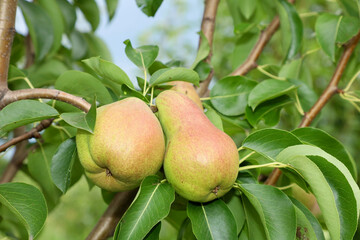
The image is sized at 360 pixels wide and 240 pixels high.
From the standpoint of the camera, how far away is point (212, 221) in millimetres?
656

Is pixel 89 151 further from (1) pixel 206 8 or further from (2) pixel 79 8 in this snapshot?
(2) pixel 79 8

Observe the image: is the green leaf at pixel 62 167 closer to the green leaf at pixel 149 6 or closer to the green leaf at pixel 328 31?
the green leaf at pixel 149 6

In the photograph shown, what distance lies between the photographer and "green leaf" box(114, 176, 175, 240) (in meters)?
0.60

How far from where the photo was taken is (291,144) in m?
0.69

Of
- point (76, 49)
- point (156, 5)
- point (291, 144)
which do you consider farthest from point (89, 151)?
point (76, 49)

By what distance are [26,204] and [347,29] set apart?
853 millimetres

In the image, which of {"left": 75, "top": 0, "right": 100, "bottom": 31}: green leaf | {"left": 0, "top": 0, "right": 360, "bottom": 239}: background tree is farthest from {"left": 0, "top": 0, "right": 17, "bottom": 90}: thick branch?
{"left": 75, "top": 0, "right": 100, "bottom": 31}: green leaf

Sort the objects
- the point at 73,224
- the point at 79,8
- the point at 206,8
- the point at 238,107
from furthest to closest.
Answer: the point at 73,224, the point at 79,8, the point at 206,8, the point at 238,107

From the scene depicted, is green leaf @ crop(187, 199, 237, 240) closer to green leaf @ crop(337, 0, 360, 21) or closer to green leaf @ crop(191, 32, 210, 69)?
green leaf @ crop(191, 32, 210, 69)

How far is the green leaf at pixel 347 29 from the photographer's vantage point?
1038 mm

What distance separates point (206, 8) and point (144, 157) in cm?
68

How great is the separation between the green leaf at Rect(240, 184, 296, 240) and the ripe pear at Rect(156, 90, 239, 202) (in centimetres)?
5

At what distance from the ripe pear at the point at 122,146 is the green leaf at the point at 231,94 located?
32 cm

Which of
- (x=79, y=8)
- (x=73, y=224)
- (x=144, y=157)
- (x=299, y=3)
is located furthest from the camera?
(x=299, y=3)
